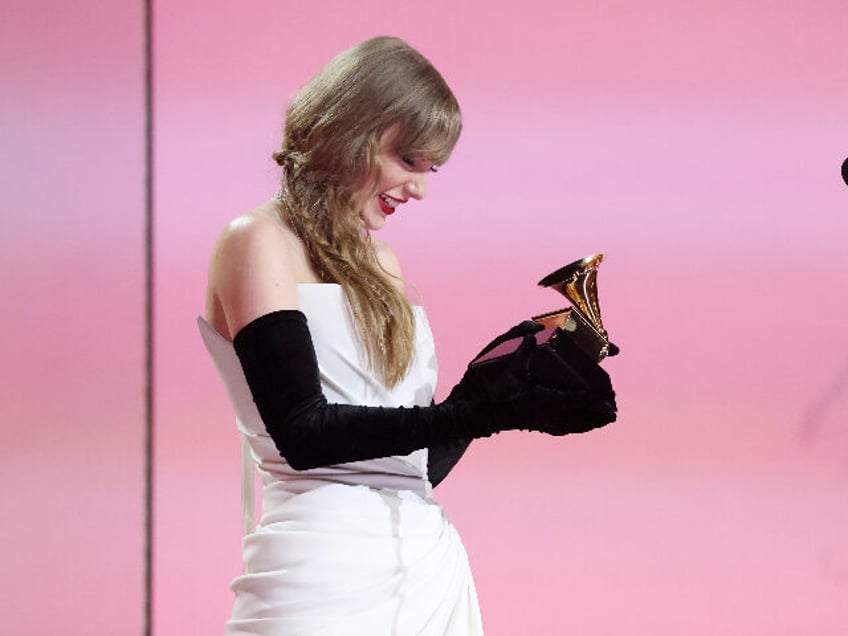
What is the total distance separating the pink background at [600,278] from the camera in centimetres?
221

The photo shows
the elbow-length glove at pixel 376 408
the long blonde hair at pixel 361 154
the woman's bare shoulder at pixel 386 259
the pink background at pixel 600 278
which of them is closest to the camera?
the elbow-length glove at pixel 376 408

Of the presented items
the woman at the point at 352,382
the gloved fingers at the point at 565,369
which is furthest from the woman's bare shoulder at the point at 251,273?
the gloved fingers at the point at 565,369

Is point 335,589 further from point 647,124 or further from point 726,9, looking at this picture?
point 726,9

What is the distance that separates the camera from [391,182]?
1.44 meters

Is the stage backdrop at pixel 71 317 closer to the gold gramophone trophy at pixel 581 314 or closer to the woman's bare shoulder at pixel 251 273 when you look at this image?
the woman's bare shoulder at pixel 251 273

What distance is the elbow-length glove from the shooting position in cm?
124

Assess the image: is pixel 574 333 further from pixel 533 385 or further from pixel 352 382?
pixel 352 382

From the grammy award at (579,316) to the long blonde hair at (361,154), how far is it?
20 centimetres

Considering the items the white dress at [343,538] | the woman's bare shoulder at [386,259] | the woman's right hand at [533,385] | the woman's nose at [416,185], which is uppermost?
the woman's nose at [416,185]

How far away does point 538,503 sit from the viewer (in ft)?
7.46

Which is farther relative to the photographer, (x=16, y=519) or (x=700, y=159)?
(x=700, y=159)

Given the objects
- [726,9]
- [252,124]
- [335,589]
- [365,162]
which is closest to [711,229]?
[726,9]

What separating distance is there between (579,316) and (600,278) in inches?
40.7

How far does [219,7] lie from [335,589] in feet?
4.11
